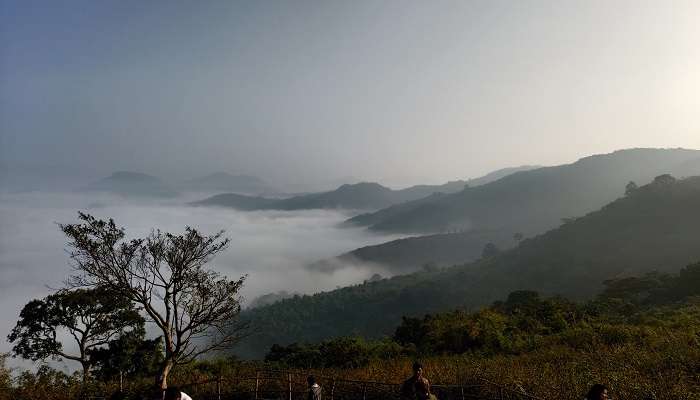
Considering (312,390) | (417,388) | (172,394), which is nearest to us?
(172,394)

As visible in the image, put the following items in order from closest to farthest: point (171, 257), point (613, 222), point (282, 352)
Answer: point (171, 257) < point (282, 352) < point (613, 222)

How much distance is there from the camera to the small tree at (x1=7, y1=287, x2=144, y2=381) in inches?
1141

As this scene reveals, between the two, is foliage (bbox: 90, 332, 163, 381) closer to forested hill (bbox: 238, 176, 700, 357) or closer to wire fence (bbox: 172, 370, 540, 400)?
wire fence (bbox: 172, 370, 540, 400)

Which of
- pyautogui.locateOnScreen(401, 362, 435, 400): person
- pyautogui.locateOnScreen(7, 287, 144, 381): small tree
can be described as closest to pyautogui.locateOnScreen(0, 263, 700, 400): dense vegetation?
pyautogui.locateOnScreen(7, 287, 144, 381): small tree

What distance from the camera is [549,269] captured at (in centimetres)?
9875

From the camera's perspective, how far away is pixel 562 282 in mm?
90250

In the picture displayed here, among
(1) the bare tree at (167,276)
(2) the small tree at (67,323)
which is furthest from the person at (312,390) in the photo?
(2) the small tree at (67,323)

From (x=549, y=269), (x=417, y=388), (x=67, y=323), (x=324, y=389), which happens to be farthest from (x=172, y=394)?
(x=549, y=269)

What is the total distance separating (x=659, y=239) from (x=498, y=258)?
4232 centimetres

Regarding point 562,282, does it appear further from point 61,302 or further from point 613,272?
point 61,302

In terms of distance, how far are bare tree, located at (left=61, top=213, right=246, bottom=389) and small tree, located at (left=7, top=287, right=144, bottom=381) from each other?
894cm

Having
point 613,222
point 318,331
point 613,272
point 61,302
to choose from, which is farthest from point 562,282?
point 61,302

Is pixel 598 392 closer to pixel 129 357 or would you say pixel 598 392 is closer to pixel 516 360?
pixel 516 360

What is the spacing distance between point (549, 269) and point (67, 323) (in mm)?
100952
